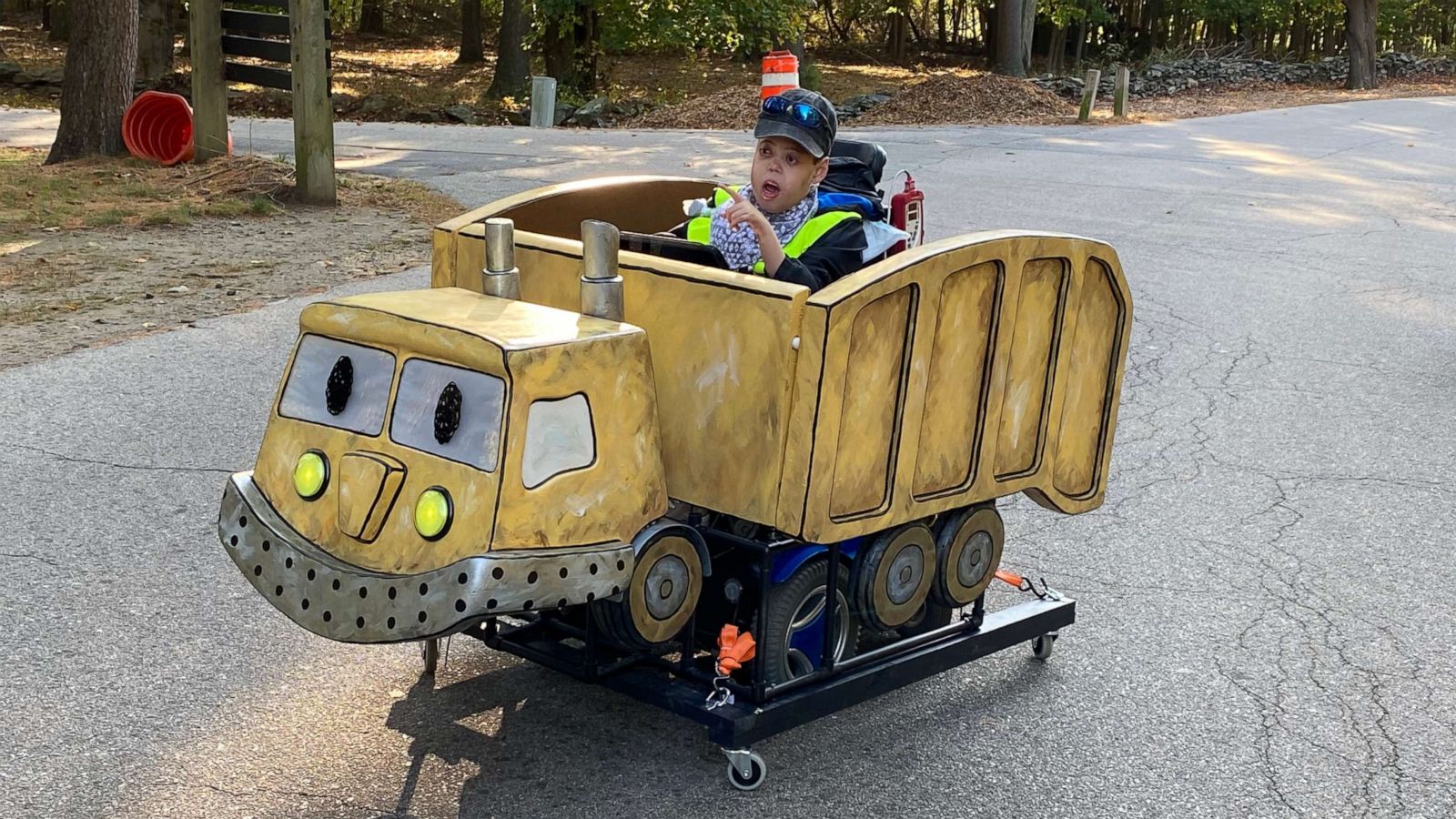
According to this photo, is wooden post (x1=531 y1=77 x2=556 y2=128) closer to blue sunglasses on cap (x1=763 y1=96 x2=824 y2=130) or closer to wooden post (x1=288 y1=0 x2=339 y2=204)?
wooden post (x1=288 y1=0 x2=339 y2=204)

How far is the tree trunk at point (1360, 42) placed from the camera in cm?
3247

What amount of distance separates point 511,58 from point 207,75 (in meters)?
15.3

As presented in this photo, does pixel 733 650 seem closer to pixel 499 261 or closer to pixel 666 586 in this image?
pixel 666 586

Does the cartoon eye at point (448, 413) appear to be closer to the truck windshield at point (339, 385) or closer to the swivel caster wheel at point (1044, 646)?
the truck windshield at point (339, 385)

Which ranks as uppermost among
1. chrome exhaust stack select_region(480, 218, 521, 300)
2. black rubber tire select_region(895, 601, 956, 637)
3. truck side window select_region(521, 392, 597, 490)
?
chrome exhaust stack select_region(480, 218, 521, 300)

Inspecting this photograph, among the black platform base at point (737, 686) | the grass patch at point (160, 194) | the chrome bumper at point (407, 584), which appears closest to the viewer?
the chrome bumper at point (407, 584)

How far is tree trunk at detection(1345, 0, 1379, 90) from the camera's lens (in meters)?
32.5

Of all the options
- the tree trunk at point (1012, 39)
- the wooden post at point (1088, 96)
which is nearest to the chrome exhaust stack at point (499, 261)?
the wooden post at point (1088, 96)

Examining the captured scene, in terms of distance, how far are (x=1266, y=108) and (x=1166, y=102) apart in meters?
1.68

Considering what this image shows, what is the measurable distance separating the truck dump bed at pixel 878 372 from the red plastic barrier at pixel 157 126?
10.7 m

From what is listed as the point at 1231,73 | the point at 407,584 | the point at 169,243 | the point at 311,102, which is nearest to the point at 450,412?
the point at 407,584

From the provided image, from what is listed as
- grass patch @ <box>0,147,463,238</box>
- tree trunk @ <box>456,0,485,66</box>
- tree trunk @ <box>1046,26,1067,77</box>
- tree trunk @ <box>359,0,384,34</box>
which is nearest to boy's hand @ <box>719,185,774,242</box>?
grass patch @ <box>0,147,463,238</box>

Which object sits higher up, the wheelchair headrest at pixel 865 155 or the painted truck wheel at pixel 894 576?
the wheelchair headrest at pixel 865 155

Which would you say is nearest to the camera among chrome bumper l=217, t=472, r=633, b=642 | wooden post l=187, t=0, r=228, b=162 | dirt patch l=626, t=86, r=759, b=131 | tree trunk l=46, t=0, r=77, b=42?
chrome bumper l=217, t=472, r=633, b=642
